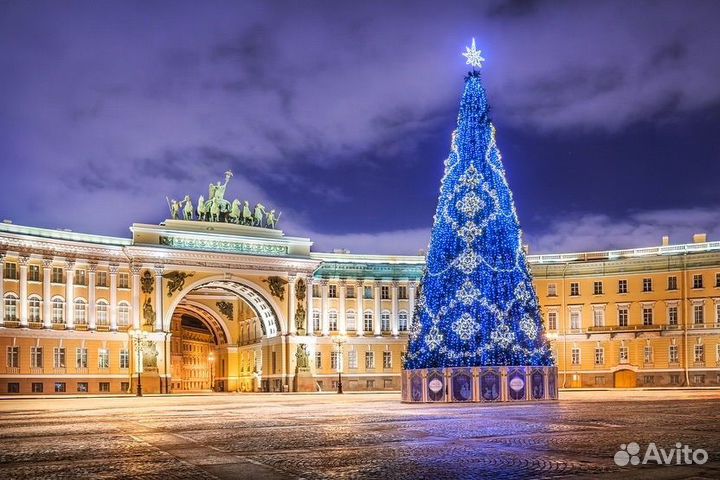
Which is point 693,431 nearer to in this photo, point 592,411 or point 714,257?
point 592,411

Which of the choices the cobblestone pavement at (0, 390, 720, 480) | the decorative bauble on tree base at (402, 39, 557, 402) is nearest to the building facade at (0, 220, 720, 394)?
the decorative bauble on tree base at (402, 39, 557, 402)

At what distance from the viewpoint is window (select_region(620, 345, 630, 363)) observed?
7975cm

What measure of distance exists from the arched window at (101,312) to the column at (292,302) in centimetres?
1611

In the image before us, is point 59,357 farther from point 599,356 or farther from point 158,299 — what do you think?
point 599,356

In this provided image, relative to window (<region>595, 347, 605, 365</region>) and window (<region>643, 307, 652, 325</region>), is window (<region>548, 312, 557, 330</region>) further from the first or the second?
window (<region>643, 307, 652, 325</region>)

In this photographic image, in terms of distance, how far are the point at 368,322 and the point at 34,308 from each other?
30.8 meters

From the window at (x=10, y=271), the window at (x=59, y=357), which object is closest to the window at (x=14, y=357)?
the window at (x=59, y=357)

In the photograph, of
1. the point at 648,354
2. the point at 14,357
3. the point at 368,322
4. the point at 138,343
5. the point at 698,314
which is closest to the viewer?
the point at 14,357

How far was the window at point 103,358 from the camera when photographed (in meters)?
70.6

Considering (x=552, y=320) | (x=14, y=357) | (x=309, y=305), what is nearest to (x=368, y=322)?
(x=309, y=305)

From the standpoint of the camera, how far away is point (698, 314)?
252 feet

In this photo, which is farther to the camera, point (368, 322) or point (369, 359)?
point (368, 322)

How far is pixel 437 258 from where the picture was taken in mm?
39656

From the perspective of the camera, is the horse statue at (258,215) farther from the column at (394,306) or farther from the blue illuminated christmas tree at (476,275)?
the blue illuminated christmas tree at (476,275)
